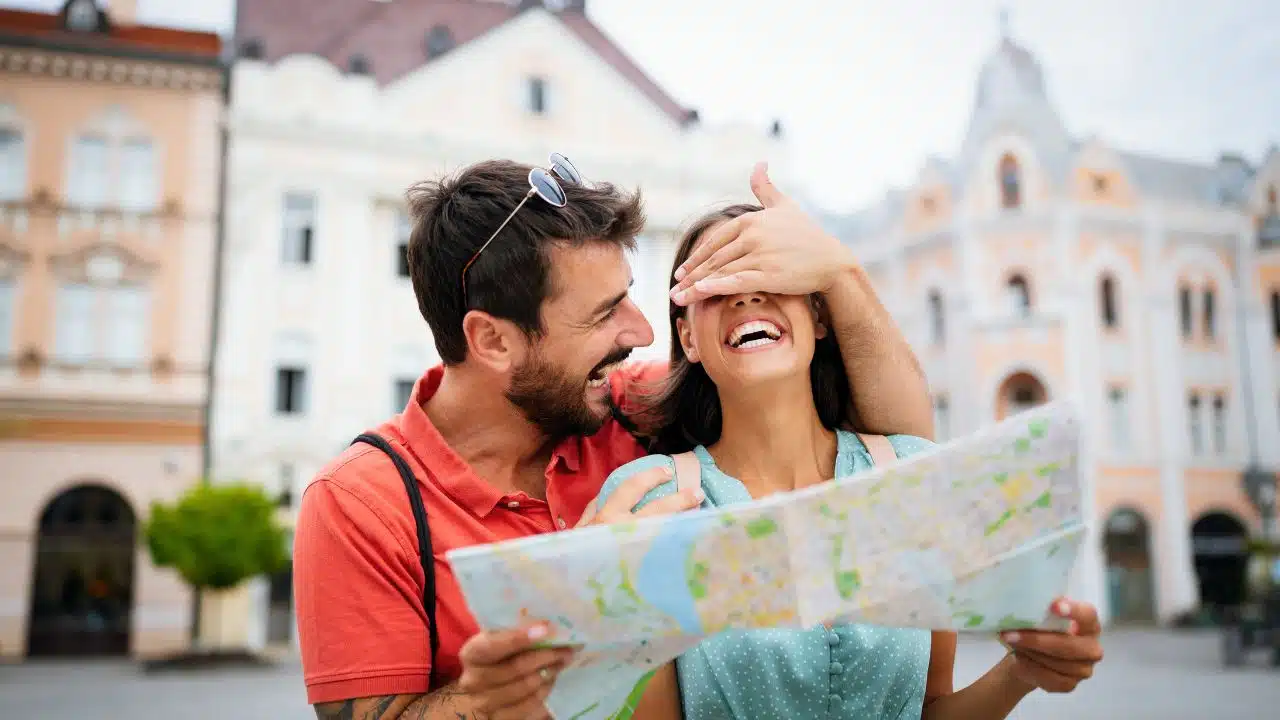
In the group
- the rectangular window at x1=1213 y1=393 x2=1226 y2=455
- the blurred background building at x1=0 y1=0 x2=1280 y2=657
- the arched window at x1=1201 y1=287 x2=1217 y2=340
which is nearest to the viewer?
the blurred background building at x1=0 y1=0 x2=1280 y2=657

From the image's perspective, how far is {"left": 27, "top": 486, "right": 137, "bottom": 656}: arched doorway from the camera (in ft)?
43.3

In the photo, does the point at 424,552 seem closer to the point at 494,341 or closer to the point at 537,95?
the point at 494,341

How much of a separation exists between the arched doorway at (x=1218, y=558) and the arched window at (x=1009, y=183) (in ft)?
19.9

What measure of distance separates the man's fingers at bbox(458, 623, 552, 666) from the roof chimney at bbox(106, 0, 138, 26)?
16.8 m

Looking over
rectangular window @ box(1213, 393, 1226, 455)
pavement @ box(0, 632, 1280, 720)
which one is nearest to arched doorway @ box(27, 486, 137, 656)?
pavement @ box(0, 632, 1280, 720)

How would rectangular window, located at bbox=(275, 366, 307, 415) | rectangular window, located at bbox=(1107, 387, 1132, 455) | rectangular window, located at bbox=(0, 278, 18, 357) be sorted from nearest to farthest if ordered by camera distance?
rectangular window, located at bbox=(0, 278, 18, 357), rectangular window, located at bbox=(275, 366, 307, 415), rectangular window, located at bbox=(1107, 387, 1132, 455)

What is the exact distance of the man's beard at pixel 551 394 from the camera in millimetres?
1723

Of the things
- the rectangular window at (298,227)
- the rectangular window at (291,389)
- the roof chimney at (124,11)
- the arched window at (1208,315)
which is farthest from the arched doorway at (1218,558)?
the roof chimney at (124,11)

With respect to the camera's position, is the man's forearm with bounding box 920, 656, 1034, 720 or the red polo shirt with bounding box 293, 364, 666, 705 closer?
the man's forearm with bounding box 920, 656, 1034, 720

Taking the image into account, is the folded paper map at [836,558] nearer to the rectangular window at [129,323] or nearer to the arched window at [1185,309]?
the rectangular window at [129,323]

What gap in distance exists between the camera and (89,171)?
47.3 ft

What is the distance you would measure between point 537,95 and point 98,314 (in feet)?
22.3

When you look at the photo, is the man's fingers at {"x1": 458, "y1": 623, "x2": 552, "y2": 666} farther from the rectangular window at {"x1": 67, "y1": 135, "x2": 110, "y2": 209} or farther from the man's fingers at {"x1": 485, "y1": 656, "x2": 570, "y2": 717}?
the rectangular window at {"x1": 67, "y1": 135, "x2": 110, "y2": 209}

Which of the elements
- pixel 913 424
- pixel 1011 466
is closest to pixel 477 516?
pixel 913 424
